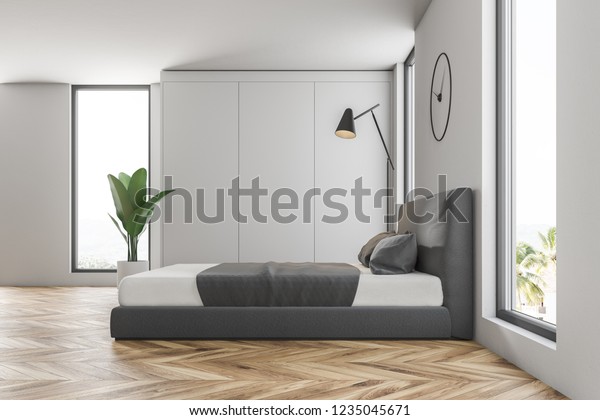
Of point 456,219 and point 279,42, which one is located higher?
point 279,42

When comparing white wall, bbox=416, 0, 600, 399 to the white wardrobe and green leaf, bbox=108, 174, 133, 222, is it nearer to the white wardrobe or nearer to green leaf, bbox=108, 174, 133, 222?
the white wardrobe

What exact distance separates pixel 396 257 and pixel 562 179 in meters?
1.60

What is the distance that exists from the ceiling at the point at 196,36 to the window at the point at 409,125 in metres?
0.20

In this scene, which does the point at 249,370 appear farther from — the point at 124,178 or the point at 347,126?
the point at 124,178

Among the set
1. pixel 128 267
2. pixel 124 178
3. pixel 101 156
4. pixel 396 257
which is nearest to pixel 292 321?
pixel 396 257

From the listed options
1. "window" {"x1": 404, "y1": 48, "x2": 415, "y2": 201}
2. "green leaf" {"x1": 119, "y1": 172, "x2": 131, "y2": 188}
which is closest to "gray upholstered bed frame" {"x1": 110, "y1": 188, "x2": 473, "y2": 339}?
"window" {"x1": 404, "y1": 48, "x2": 415, "y2": 201}

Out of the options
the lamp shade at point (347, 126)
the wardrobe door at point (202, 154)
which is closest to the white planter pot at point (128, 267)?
the wardrobe door at point (202, 154)

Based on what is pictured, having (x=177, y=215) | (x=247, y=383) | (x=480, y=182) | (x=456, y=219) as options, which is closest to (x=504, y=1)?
(x=480, y=182)

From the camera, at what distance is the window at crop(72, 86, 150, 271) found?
7.79 m

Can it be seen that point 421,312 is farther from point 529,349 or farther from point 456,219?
point 529,349

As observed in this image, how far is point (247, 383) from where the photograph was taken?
258 centimetres

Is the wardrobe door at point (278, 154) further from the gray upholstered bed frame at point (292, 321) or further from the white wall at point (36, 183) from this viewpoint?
the gray upholstered bed frame at point (292, 321)

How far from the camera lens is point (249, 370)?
283cm

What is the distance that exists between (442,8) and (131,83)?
14.6 feet
